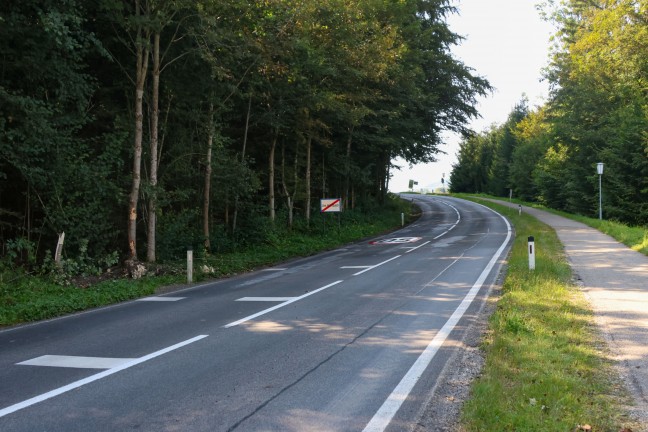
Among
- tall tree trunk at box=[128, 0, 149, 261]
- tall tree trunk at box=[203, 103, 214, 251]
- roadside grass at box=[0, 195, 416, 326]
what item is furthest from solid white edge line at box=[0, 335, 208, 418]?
tall tree trunk at box=[203, 103, 214, 251]

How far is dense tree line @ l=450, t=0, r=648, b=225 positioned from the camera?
99.5 feet

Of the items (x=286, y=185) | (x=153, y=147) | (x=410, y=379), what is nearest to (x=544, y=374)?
(x=410, y=379)

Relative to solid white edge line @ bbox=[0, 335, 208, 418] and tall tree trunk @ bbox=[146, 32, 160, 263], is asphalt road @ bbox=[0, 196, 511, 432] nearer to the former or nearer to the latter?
solid white edge line @ bbox=[0, 335, 208, 418]

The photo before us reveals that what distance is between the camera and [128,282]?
12500mm

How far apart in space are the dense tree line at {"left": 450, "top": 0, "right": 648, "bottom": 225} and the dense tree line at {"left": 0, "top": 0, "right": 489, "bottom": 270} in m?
13.8

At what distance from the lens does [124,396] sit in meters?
4.98

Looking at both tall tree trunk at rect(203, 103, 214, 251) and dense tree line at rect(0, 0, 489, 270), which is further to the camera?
tall tree trunk at rect(203, 103, 214, 251)

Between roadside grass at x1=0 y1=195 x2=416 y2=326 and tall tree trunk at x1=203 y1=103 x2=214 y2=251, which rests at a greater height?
tall tree trunk at x1=203 y1=103 x2=214 y2=251

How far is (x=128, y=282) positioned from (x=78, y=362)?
6513mm

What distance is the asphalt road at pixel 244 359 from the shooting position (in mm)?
4461

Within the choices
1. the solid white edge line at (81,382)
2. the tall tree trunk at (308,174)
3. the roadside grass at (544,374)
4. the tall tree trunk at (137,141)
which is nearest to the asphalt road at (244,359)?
the solid white edge line at (81,382)

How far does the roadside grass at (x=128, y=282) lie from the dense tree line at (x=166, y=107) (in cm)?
97

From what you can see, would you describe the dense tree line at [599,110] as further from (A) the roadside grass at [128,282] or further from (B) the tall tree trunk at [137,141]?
(B) the tall tree trunk at [137,141]

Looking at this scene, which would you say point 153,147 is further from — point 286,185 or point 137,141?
→ point 286,185
